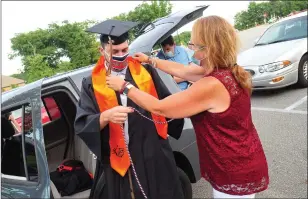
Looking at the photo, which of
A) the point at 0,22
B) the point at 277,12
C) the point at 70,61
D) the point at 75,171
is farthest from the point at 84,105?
the point at 277,12

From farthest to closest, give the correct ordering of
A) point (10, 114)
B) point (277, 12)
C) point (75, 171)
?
point (277, 12)
point (75, 171)
point (10, 114)

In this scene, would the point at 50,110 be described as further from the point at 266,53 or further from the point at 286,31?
the point at 286,31

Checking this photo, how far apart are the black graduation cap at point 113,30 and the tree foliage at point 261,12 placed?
1798 cm

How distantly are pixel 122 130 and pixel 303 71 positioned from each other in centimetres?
597

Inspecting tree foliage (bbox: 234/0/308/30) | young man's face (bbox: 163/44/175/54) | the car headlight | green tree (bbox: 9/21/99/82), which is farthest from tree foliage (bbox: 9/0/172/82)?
tree foliage (bbox: 234/0/308/30)

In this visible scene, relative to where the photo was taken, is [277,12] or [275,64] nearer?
[275,64]

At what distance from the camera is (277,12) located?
2038cm

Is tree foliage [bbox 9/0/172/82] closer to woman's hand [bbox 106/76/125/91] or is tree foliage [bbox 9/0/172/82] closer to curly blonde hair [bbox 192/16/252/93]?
woman's hand [bbox 106/76/125/91]

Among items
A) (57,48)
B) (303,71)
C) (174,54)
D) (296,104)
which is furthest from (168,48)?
(57,48)

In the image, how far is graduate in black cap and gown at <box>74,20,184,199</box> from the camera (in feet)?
6.15

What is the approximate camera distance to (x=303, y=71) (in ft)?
22.0

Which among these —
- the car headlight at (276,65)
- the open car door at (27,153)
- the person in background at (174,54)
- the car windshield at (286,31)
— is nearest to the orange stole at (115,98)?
the open car door at (27,153)

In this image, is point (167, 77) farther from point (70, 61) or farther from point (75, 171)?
point (70, 61)

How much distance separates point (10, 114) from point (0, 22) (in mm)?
1657
